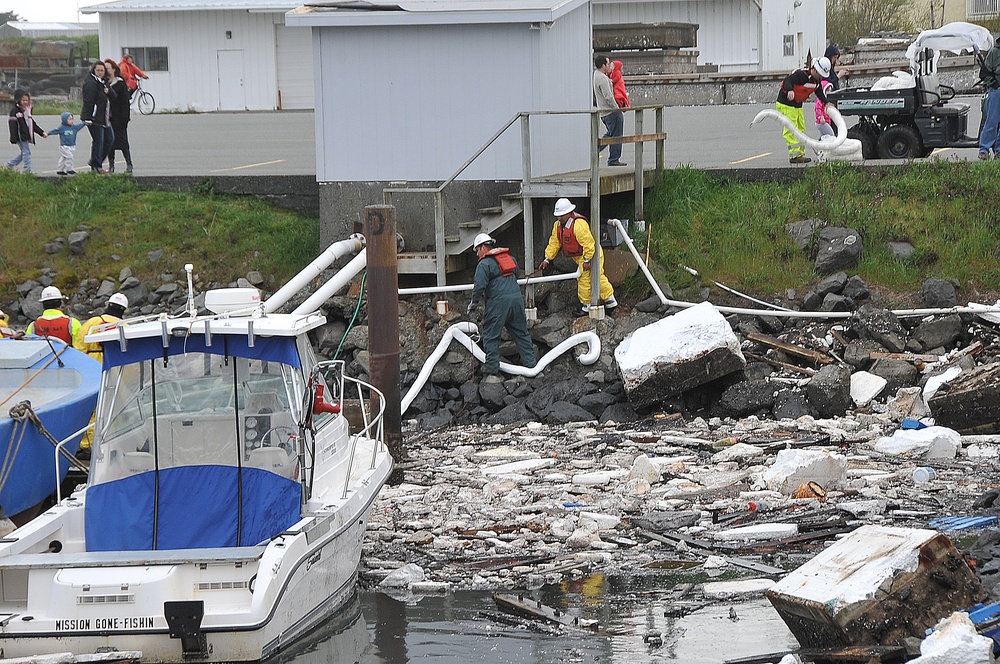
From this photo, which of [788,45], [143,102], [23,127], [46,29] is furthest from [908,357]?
[46,29]

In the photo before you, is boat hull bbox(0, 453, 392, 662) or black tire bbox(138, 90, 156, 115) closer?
boat hull bbox(0, 453, 392, 662)

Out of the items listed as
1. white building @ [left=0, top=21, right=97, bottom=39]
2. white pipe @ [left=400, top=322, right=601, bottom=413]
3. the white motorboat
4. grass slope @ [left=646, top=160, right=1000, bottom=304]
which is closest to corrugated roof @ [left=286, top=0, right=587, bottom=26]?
grass slope @ [left=646, top=160, right=1000, bottom=304]

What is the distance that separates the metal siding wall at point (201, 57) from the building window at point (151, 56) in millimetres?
163

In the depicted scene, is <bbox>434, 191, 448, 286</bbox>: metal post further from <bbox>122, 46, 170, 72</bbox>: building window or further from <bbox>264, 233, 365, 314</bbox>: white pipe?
<bbox>122, 46, 170, 72</bbox>: building window

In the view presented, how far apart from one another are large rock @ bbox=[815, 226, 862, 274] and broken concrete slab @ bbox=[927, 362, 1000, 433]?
3.55 metres

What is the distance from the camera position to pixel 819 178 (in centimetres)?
1788

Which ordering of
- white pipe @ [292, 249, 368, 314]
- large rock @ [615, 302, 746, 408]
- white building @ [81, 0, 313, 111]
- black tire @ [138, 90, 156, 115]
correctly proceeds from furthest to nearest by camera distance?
white building @ [81, 0, 313, 111], black tire @ [138, 90, 156, 115], white pipe @ [292, 249, 368, 314], large rock @ [615, 302, 746, 408]

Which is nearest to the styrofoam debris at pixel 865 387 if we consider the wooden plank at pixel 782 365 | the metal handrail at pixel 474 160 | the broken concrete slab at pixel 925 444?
the wooden plank at pixel 782 365

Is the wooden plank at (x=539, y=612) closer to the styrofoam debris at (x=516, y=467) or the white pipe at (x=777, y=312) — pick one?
the styrofoam debris at (x=516, y=467)

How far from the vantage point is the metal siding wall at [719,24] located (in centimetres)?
4084

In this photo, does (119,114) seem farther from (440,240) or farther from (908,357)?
(908,357)

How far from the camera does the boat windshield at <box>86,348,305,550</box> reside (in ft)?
30.7

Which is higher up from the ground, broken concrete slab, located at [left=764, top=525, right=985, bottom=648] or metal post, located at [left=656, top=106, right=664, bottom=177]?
metal post, located at [left=656, top=106, right=664, bottom=177]

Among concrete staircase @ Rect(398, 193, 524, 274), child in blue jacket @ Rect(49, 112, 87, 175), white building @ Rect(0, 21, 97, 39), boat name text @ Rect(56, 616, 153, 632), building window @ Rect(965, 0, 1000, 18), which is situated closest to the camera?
boat name text @ Rect(56, 616, 153, 632)
